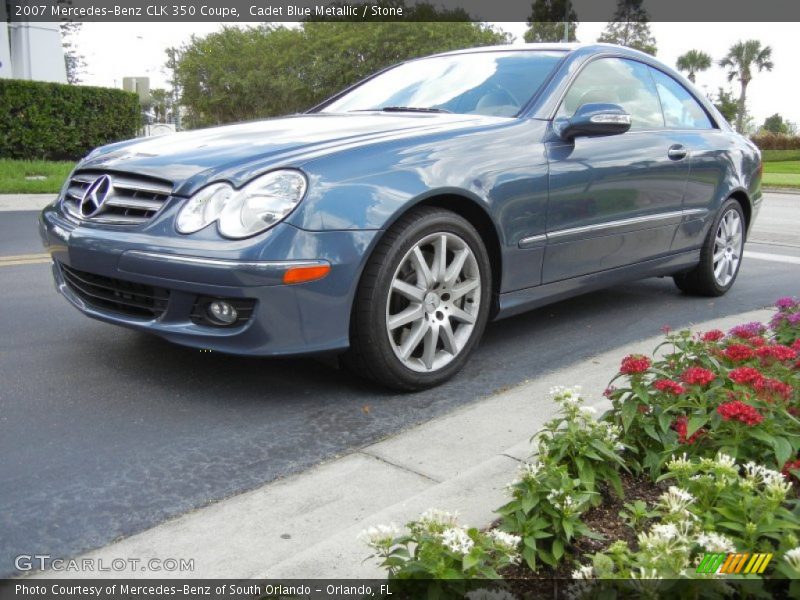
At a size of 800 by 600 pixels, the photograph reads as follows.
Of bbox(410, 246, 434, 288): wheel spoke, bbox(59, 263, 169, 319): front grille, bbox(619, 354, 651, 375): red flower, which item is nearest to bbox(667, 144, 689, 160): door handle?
bbox(410, 246, 434, 288): wheel spoke

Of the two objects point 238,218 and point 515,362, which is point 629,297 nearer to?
point 515,362

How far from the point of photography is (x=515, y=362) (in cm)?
401

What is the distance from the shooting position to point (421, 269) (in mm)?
3410

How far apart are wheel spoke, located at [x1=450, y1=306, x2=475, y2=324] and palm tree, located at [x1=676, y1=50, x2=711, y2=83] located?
78.8 m

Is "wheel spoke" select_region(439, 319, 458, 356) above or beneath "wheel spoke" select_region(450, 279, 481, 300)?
beneath

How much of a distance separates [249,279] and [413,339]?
0.79m

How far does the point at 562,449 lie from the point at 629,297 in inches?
149

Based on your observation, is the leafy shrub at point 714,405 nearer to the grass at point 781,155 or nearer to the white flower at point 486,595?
the white flower at point 486,595

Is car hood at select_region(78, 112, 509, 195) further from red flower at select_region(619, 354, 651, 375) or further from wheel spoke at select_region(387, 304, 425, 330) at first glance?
red flower at select_region(619, 354, 651, 375)

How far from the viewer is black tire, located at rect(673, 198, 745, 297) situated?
5363 mm

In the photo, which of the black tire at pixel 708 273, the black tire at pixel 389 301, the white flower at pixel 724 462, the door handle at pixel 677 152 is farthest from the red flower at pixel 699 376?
the black tire at pixel 708 273

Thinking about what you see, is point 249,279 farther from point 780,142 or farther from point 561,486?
point 780,142

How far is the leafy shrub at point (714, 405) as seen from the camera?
2.07 meters

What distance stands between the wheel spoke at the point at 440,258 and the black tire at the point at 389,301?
0.13 ft
